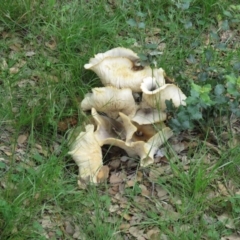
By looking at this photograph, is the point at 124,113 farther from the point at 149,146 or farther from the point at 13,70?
the point at 13,70

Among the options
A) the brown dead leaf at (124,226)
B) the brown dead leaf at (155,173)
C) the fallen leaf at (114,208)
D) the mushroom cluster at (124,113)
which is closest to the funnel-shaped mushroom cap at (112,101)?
the mushroom cluster at (124,113)

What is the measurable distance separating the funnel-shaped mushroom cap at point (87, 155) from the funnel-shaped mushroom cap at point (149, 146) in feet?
0.77

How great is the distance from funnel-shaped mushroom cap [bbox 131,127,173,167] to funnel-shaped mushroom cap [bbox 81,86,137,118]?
22 centimetres

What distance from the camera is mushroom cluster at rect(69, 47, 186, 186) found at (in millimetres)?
3760

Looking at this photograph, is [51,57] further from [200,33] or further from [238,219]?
[238,219]

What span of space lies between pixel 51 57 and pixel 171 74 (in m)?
0.92

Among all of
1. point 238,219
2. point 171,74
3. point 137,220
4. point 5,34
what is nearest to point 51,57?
point 5,34

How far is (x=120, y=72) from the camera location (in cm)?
394

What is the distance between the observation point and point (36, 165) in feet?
12.4

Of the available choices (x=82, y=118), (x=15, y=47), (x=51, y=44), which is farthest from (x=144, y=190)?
(x=15, y=47)

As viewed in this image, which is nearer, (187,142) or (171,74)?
(187,142)

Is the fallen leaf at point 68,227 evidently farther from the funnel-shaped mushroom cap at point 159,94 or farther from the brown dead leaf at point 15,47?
the brown dead leaf at point 15,47

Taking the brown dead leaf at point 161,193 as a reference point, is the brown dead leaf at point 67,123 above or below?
above

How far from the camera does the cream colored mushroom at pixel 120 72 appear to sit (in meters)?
3.93
